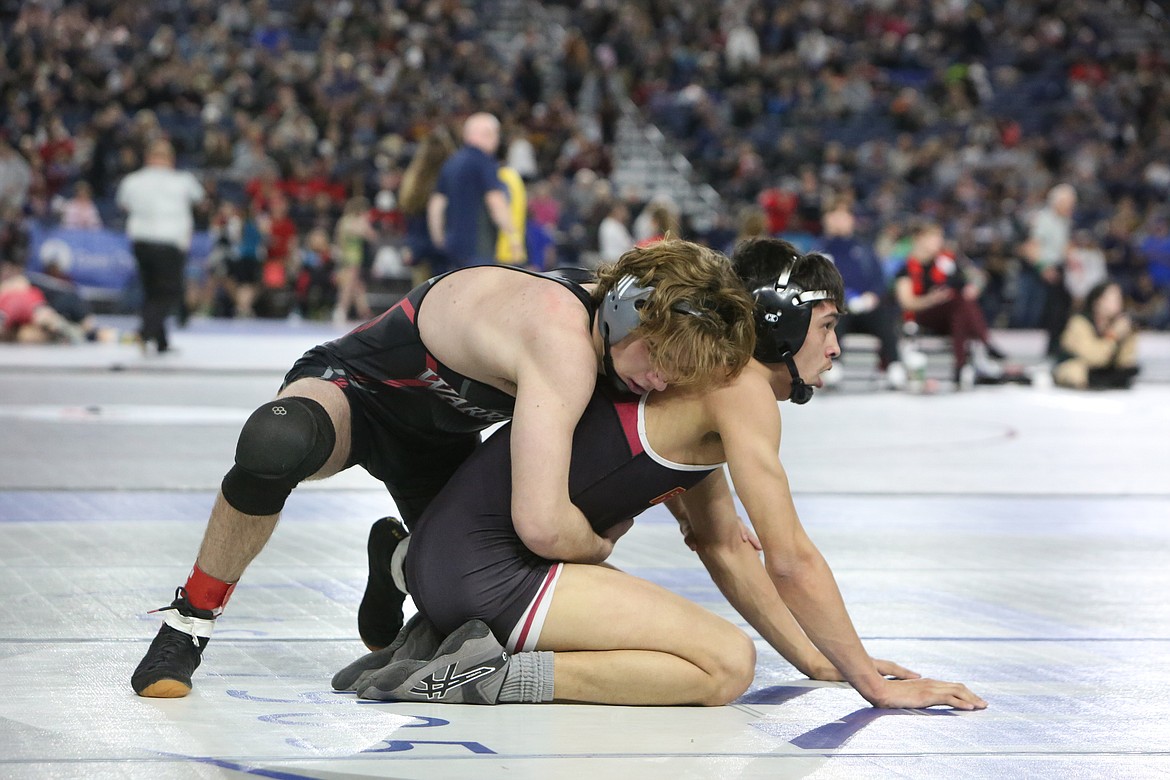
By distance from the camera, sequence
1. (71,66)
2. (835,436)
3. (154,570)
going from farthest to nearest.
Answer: (71,66), (835,436), (154,570)

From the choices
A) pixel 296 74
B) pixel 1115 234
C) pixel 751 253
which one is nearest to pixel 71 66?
pixel 296 74

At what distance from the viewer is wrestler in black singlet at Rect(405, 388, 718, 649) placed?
3.01 metres

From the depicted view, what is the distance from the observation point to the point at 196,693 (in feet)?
9.61

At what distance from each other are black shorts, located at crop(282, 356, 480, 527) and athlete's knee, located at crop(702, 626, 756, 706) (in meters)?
0.81

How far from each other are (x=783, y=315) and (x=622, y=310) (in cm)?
33

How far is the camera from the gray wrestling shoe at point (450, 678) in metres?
2.92

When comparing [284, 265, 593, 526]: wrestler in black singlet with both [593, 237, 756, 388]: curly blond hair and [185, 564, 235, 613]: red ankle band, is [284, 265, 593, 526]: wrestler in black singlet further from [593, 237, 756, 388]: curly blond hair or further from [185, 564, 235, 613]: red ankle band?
[185, 564, 235, 613]: red ankle band

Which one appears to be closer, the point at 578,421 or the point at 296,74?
the point at 578,421

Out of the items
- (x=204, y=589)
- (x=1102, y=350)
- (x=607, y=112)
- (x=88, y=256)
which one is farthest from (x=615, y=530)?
(x=607, y=112)

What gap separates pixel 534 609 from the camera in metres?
2.99

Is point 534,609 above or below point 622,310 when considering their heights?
below

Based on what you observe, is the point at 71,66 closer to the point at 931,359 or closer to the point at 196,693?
the point at 931,359

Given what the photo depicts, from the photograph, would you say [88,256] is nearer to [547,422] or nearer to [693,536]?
[693,536]

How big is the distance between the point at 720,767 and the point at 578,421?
2.55ft
